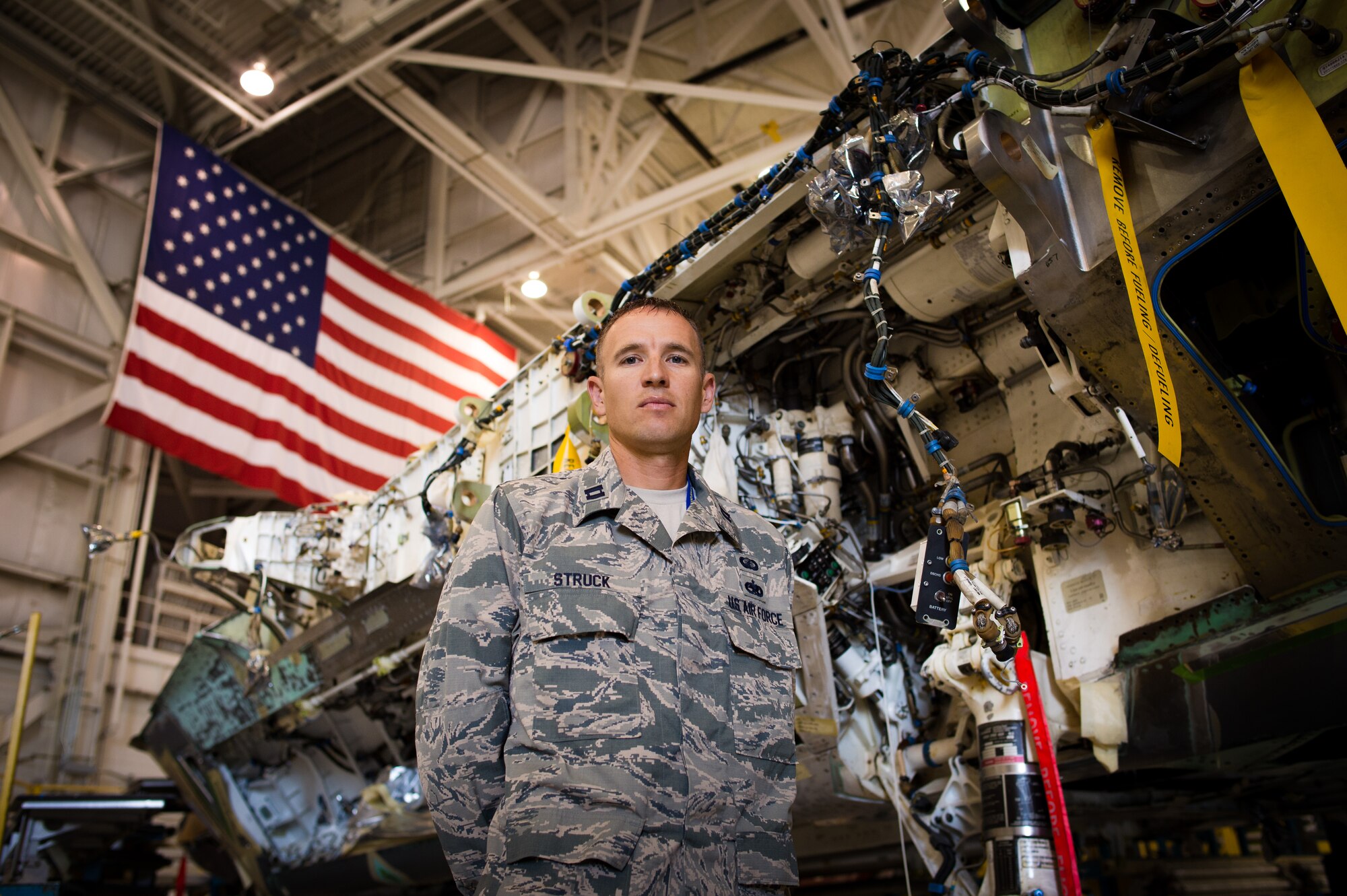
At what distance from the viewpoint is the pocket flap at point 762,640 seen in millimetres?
1902

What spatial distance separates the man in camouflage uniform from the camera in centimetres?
163

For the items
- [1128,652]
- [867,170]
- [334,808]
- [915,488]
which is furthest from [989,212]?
[334,808]

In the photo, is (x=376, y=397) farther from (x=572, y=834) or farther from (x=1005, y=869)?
(x=572, y=834)

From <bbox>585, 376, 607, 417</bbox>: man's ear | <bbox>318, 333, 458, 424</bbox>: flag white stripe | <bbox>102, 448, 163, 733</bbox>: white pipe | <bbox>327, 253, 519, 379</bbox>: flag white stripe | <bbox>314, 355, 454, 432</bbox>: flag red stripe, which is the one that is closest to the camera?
<bbox>585, 376, 607, 417</bbox>: man's ear

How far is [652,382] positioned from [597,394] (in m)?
0.24

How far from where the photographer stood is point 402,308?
11.1 metres

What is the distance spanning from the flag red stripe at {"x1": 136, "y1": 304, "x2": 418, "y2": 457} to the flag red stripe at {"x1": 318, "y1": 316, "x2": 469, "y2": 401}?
2.54ft

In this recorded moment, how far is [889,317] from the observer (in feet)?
14.0

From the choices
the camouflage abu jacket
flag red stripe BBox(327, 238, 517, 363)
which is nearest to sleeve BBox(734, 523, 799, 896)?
the camouflage abu jacket

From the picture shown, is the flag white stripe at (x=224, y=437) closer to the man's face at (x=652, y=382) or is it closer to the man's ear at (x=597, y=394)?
the man's ear at (x=597, y=394)

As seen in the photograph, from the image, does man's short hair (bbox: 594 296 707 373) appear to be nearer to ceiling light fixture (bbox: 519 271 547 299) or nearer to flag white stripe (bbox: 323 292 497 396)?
ceiling light fixture (bbox: 519 271 547 299)

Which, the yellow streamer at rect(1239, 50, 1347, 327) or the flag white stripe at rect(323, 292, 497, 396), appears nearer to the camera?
the yellow streamer at rect(1239, 50, 1347, 327)

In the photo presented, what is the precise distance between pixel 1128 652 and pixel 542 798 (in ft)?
8.31

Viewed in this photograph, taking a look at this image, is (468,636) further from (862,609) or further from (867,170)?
(862,609)
